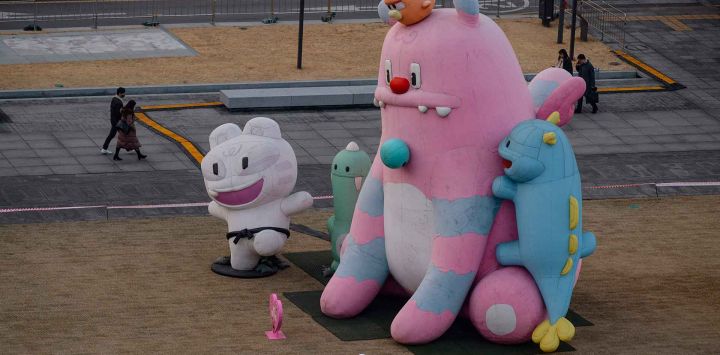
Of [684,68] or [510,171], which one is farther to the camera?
[684,68]

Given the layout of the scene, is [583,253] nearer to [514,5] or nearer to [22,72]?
[22,72]

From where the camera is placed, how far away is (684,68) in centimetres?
3712

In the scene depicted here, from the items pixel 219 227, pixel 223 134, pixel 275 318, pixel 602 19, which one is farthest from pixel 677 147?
pixel 275 318

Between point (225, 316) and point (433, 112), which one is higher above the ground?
point (433, 112)

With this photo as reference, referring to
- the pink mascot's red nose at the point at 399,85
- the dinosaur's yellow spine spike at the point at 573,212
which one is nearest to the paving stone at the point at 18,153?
the pink mascot's red nose at the point at 399,85

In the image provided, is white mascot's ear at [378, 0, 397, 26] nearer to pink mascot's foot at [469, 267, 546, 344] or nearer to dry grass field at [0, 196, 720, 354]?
pink mascot's foot at [469, 267, 546, 344]

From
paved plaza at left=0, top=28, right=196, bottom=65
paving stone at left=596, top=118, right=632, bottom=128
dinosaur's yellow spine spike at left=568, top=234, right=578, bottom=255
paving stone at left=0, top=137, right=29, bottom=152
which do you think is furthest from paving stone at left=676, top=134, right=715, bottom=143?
paving stone at left=0, top=137, right=29, bottom=152

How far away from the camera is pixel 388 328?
20.8m

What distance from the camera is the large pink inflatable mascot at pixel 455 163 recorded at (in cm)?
2012

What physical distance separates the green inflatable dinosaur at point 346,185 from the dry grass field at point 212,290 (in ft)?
2.59

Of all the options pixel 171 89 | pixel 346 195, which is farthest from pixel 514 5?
pixel 346 195

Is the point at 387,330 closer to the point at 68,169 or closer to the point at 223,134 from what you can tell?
the point at 223,134

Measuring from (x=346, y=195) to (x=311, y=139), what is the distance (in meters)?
8.19

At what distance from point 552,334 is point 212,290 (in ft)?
16.0
